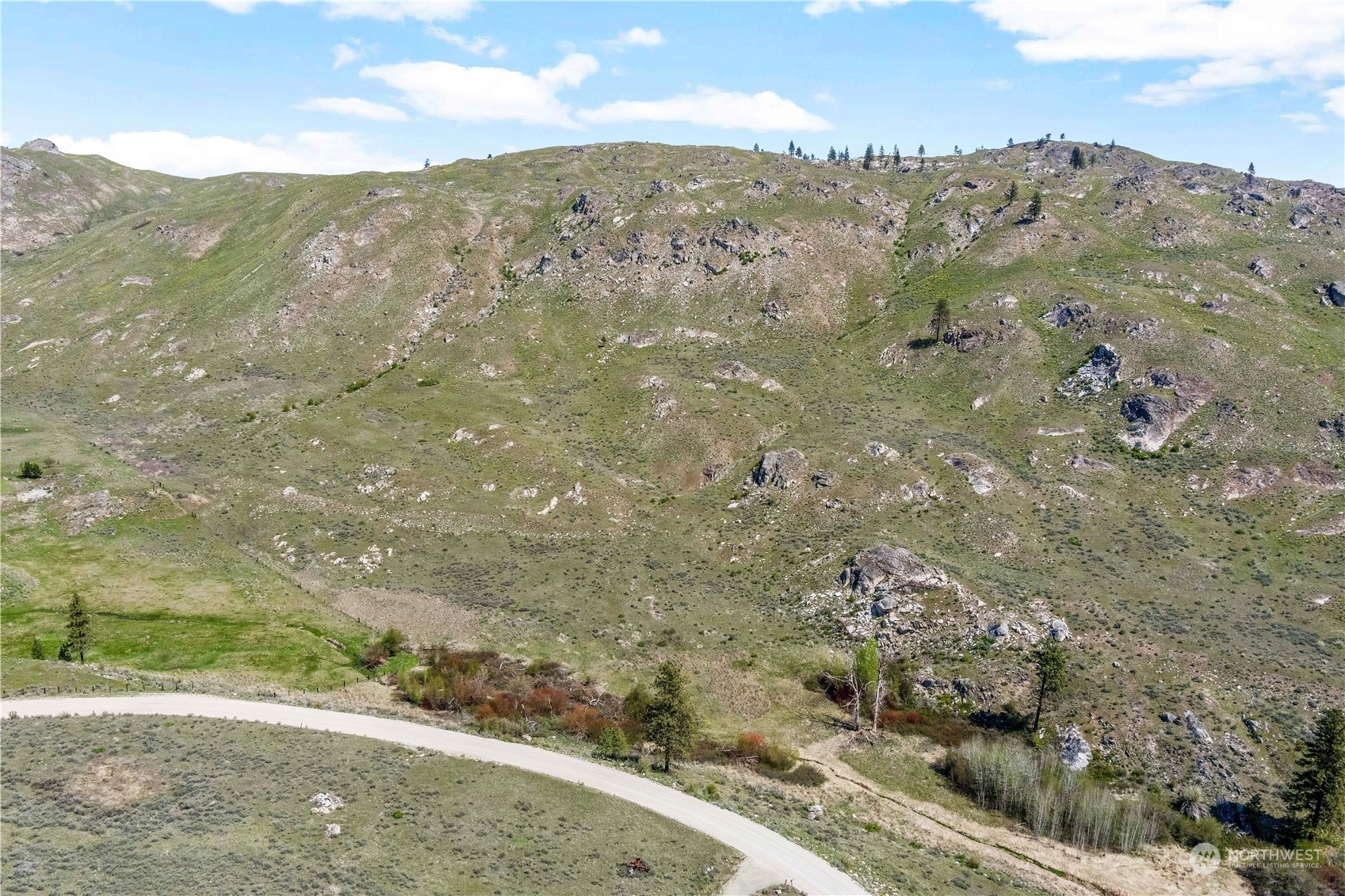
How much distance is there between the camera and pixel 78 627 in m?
66.6

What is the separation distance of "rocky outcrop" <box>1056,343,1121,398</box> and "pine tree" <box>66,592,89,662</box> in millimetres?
135879

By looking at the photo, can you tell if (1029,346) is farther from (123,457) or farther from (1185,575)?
(123,457)

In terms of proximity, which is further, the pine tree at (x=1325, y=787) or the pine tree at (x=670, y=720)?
the pine tree at (x=670, y=720)

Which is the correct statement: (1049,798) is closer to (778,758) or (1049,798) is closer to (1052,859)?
(1052,859)

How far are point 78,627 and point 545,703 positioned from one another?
152 ft

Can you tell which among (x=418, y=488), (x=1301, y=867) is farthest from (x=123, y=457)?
(x=1301, y=867)

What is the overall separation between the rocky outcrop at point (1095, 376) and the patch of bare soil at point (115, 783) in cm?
12683

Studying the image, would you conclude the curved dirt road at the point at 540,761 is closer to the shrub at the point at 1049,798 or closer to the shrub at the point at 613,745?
the shrub at the point at 613,745

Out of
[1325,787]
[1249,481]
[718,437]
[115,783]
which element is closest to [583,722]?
[115,783]

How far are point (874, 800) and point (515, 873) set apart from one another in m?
31.9

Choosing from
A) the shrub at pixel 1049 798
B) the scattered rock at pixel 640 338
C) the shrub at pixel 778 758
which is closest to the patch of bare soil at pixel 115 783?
the shrub at pixel 778 758

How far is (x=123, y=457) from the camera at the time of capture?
107375 mm

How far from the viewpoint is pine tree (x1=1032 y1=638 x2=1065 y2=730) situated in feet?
210

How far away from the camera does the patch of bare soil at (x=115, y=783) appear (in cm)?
4144
